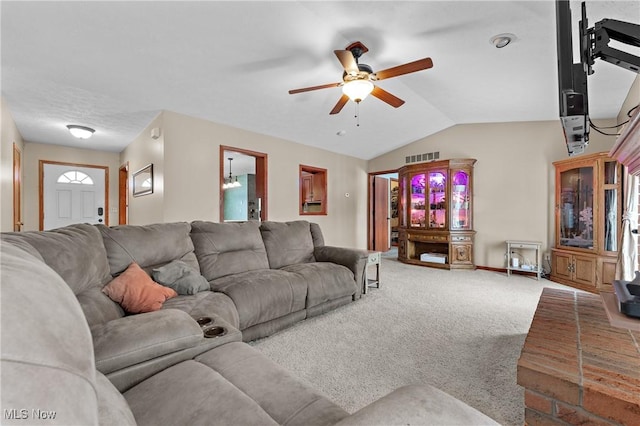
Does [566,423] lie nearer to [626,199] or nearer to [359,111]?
[626,199]

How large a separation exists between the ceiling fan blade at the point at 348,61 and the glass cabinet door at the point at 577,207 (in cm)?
388

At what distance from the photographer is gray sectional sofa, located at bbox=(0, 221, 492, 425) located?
0.44m

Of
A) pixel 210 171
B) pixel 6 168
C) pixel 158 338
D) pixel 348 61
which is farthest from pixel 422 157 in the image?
pixel 6 168

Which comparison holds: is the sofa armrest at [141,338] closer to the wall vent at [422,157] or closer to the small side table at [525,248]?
the small side table at [525,248]

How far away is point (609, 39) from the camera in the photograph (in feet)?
4.53

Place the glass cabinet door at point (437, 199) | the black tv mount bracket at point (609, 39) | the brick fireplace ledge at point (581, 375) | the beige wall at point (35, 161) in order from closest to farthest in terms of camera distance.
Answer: the brick fireplace ledge at point (581, 375) < the black tv mount bracket at point (609, 39) < the beige wall at point (35, 161) < the glass cabinet door at point (437, 199)

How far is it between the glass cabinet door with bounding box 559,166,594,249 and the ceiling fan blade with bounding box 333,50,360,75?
3.88 m

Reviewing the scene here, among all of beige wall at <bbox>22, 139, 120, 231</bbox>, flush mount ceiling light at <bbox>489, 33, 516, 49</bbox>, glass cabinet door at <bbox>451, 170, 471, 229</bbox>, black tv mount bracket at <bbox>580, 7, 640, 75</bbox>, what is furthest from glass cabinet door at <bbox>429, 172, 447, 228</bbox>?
beige wall at <bbox>22, 139, 120, 231</bbox>

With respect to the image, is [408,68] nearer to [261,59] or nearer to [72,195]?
[261,59]

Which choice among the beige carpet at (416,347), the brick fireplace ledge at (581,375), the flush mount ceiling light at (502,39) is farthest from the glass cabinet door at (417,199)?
the brick fireplace ledge at (581,375)

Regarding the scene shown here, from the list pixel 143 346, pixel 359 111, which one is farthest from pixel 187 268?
pixel 359 111

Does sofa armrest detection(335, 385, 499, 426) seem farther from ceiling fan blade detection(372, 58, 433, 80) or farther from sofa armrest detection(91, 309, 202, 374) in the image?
ceiling fan blade detection(372, 58, 433, 80)

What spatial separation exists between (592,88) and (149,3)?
15.7 ft

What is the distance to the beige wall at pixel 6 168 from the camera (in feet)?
10.8
